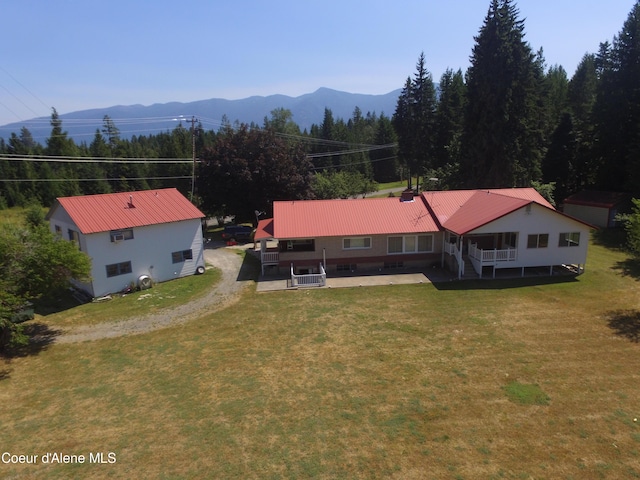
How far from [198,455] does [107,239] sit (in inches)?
766

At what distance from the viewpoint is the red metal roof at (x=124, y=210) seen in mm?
26844

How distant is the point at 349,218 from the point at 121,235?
16.3m

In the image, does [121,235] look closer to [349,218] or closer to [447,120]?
[349,218]

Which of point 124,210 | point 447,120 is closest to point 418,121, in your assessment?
point 447,120

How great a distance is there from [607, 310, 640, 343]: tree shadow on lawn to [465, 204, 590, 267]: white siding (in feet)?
20.1

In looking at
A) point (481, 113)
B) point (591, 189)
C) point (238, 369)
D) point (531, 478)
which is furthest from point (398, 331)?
A: point (591, 189)

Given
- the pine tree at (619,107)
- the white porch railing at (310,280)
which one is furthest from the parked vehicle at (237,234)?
the pine tree at (619,107)

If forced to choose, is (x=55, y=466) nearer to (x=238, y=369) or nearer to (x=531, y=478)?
(x=238, y=369)

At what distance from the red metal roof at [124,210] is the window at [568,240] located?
25889mm

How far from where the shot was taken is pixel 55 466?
12.0 metres

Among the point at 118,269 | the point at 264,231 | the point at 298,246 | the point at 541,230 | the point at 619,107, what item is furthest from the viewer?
the point at 619,107

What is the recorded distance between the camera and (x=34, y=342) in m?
21.1

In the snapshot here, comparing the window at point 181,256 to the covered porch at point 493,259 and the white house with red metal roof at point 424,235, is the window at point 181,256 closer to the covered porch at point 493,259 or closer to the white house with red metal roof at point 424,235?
the white house with red metal roof at point 424,235

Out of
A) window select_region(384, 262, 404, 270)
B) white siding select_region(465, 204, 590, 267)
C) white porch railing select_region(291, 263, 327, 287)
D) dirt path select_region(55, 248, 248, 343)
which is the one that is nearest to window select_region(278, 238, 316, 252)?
white porch railing select_region(291, 263, 327, 287)
